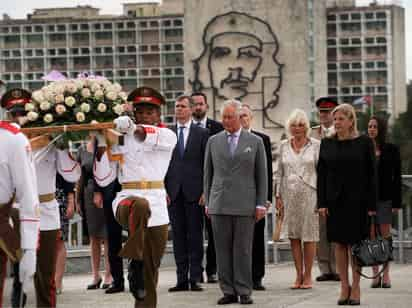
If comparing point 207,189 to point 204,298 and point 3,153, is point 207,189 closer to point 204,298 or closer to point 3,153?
point 204,298

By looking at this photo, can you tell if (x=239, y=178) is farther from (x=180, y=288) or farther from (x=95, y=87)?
(x=95, y=87)

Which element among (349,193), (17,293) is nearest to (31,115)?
(17,293)

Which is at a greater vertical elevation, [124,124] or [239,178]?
[124,124]

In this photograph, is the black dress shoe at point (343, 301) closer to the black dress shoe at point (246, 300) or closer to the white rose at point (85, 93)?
the black dress shoe at point (246, 300)

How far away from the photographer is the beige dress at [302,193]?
47.0 ft

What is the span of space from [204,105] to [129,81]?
131227 millimetres

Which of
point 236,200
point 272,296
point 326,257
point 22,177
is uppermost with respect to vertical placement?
point 22,177

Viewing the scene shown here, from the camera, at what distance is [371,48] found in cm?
14438

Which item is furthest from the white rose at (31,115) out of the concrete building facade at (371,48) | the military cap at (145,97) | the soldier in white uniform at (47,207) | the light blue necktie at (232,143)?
the concrete building facade at (371,48)

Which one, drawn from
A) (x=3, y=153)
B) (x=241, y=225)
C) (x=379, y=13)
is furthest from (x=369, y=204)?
(x=379, y=13)

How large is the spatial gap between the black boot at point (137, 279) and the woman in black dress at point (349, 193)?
2332 mm


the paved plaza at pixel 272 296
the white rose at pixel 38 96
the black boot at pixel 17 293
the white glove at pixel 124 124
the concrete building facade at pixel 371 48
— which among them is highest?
the concrete building facade at pixel 371 48

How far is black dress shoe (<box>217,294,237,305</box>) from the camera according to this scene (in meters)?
12.9

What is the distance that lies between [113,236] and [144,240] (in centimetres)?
324
